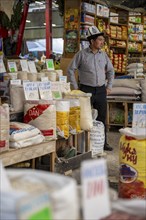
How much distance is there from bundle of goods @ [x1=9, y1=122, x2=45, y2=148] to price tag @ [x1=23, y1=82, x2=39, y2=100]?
47 cm

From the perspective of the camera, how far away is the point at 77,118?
14.4ft

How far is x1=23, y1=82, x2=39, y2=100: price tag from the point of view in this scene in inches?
157

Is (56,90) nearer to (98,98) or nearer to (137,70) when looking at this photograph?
(98,98)

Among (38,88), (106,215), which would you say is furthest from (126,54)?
(106,215)

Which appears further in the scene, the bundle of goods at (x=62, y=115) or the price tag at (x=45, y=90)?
the price tag at (x=45, y=90)

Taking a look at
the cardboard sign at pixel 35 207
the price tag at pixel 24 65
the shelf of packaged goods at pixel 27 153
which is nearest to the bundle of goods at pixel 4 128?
the shelf of packaged goods at pixel 27 153

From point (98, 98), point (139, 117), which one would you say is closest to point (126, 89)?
point (98, 98)

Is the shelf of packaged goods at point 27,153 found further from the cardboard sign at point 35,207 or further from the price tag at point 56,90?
the cardboard sign at point 35,207

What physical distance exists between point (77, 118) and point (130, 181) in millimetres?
1877

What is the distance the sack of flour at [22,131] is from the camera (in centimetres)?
335

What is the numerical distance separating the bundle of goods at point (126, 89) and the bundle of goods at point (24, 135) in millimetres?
4037

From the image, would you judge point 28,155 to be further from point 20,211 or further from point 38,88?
point 20,211

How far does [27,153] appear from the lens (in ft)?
11.3

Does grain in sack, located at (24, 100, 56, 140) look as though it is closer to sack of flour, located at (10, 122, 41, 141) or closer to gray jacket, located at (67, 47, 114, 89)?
sack of flour, located at (10, 122, 41, 141)
